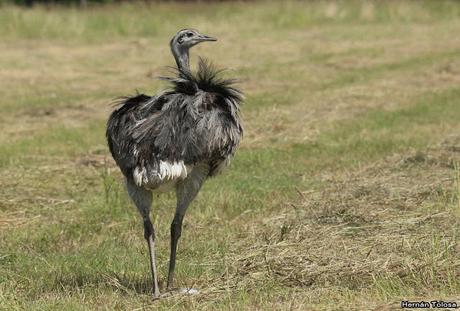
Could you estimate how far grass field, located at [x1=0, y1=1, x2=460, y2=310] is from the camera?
6.66 m

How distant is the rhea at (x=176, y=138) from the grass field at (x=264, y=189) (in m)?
0.71

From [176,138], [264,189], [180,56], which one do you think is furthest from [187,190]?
[264,189]

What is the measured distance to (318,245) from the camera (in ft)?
24.8

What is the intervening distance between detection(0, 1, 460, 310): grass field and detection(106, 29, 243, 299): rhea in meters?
0.71

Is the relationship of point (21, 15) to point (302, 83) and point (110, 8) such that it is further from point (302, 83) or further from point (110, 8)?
point (302, 83)

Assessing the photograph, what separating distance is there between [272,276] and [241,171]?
4.72 m

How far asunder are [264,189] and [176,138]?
3822 mm

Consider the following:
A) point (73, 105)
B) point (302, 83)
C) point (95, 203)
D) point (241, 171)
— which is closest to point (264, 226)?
point (95, 203)

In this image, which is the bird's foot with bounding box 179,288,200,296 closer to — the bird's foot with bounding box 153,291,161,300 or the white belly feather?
the bird's foot with bounding box 153,291,161,300

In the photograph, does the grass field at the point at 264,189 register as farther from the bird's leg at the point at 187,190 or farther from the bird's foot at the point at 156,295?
the bird's leg at the point at 187,190

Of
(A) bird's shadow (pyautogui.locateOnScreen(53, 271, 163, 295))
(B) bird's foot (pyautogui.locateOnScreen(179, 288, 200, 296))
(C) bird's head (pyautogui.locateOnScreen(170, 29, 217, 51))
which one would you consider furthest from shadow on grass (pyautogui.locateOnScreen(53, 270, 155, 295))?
(C) bird's head (pyautogui.locateOnScreen(170, 29, 217, 51))

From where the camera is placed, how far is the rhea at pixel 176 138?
6473mm

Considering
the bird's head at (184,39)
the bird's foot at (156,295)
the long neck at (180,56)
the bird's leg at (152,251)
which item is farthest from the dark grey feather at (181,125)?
the bird's foot at (156,295)

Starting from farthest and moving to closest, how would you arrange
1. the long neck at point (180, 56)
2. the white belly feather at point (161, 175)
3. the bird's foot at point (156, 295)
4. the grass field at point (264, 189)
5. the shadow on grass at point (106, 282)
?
1. the long neck at point (180, 56)
2. the shadow on grass at point (106, 282)
3. the grass field at point (264, 189)
4. the bird's foot at point (156, 295)
5. the white belly feather at point (161, 175)
